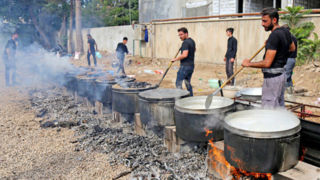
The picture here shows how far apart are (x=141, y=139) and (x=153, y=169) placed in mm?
1243

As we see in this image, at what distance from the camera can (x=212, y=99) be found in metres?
4.31

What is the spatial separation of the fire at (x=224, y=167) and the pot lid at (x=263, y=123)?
297 mm

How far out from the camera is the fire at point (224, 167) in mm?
2959

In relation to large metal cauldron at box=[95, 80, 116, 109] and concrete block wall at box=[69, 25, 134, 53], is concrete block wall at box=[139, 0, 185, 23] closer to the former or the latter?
concrete block wall at box=[69, 25, 134, 53]

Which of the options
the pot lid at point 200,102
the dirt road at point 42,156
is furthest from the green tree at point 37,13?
the pot lid at point 200,102

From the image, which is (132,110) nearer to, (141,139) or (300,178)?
(141,139)

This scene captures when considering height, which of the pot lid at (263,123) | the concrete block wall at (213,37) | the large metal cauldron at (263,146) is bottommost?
the large metal cauldron at (263,146)

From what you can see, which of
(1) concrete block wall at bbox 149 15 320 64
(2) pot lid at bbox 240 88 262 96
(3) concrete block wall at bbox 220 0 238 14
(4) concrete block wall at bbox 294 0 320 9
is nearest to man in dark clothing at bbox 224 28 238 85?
(2) pot lid at bbox 240 88 262 96

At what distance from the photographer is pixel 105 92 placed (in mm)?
6812

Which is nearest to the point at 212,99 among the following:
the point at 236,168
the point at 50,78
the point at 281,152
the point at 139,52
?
the point at 236,168

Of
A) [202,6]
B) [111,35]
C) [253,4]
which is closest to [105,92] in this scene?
[253,4]

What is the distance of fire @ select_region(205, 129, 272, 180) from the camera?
9.71 feet

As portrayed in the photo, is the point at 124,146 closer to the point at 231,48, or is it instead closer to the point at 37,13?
the point at 231,48

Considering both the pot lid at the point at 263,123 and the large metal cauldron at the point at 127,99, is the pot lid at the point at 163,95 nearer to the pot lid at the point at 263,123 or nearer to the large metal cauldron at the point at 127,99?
the large metal cauldron at the point at 127,99
